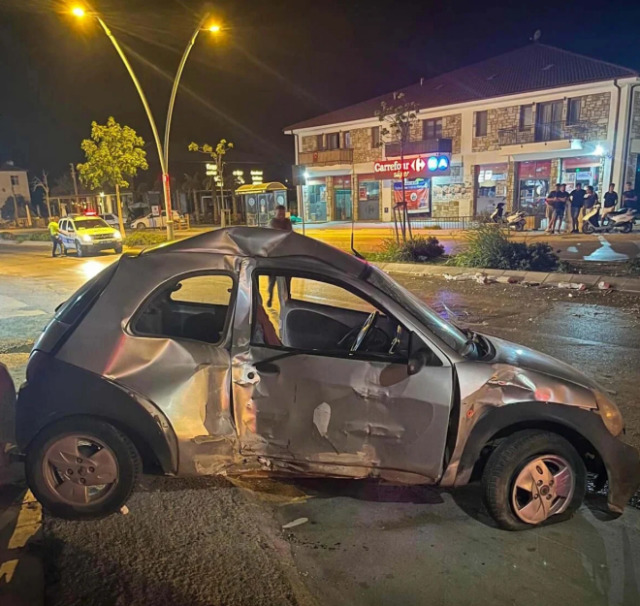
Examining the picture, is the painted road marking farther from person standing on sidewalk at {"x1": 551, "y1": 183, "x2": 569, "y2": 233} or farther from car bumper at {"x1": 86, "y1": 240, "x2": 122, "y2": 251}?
person standing on sidewalk at {"x1": 551, "y1": 183, "x2": 569, "y2": 233}

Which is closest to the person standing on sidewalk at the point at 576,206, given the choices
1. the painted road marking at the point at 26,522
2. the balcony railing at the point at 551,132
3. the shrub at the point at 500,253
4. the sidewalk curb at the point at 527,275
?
the balcony railing at the point at 551,132

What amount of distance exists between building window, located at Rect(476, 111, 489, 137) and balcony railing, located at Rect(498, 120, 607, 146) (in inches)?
47.3

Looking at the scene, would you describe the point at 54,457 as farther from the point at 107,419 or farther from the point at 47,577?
the point at 47,577

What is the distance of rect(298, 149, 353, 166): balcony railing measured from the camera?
38.6 meters

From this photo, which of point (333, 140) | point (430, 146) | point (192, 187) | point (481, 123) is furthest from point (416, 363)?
point (192, 187)

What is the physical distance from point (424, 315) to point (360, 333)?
68 cm

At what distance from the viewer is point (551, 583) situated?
2.86 meters

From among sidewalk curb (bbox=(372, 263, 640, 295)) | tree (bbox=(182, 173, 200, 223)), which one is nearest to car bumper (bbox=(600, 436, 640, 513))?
sidewalk curb (bbox=(372, 263, 640, 295))

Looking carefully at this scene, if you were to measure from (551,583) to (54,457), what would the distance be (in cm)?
295

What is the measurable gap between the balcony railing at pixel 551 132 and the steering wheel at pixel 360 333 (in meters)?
28.0

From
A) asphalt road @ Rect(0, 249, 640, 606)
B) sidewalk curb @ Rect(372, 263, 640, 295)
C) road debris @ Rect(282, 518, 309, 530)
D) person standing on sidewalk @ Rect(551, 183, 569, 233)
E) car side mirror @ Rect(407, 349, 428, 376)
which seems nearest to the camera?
asphalt road @ Rect(0, 249, 640, 606)

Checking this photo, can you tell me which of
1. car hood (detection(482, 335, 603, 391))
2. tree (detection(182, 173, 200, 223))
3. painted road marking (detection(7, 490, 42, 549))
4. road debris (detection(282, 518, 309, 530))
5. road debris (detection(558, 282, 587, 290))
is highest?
tree (detection(182, 173, 200, 223))

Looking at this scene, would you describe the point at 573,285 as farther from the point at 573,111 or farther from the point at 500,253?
the point at 573,111

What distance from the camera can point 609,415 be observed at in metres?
3.24
